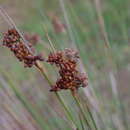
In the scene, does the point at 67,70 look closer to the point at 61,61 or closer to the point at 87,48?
the point at 61,61

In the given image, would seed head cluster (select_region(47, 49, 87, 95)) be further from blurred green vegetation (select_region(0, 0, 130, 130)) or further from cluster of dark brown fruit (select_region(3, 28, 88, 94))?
blurred green vegetation (select_region(0, 0, 130, 130))

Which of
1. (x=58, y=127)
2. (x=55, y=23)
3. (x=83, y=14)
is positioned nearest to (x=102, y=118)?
(x=58, y=127)

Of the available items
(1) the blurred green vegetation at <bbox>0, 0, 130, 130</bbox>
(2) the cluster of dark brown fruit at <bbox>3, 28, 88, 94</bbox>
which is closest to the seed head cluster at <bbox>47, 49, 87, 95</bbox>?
(2) the cluster of dark brown fruit at <bbox>3, 28, 88, 94</bbox>

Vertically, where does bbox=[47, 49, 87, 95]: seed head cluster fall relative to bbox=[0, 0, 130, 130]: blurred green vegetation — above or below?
below

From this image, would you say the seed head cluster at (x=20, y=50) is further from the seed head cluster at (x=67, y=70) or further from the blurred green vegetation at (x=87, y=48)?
the blurred green vegetation at (x=87, y=48)

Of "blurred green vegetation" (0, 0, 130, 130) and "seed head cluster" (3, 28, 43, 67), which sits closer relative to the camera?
"seed head cluster" (3, 28, 43, 67)

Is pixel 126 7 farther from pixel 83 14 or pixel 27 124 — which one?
pixel 27 124

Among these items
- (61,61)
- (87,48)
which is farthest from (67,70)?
(87,48)

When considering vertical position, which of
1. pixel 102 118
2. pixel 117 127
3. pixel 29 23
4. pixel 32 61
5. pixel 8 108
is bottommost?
pixel 32 61
